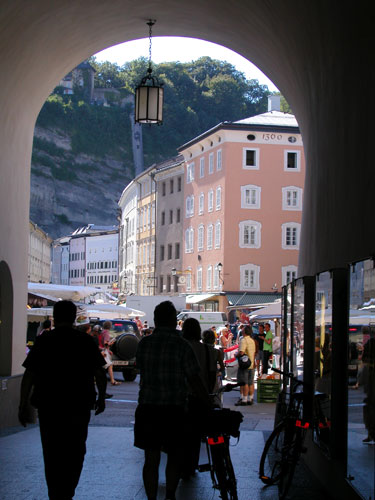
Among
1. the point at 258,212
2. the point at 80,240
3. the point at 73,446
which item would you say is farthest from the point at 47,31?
the point at 80,240

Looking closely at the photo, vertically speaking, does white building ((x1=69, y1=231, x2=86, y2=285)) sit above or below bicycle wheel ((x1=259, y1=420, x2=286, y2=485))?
above

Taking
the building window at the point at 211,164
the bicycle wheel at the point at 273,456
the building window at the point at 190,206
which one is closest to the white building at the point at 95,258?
the building window at the point at 190,206

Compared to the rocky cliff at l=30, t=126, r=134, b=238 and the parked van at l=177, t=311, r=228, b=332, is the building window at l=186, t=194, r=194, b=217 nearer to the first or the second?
the parked van at l=177, t=311, r=228, b=332

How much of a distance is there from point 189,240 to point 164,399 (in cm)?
6526

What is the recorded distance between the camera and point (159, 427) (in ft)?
22.6

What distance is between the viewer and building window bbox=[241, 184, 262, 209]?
2549 inches

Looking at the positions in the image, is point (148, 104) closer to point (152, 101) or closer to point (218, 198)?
point (152, 101)

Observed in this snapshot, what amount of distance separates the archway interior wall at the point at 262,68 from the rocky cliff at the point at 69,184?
14318 centimetres

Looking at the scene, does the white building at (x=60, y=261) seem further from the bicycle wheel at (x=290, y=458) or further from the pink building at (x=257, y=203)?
the bicycle wheel at (x=290, y=458)

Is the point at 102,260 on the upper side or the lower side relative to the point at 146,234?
lower

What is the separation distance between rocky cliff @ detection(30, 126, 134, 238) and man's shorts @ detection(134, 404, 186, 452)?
491ft

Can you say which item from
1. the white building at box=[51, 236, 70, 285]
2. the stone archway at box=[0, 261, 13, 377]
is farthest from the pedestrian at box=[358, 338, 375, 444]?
the white building at box=[51, 236, 70, 285]

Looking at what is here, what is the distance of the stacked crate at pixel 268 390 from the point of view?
19516mm

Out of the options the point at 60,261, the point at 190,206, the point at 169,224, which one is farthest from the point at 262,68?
A: the point at 60,261
